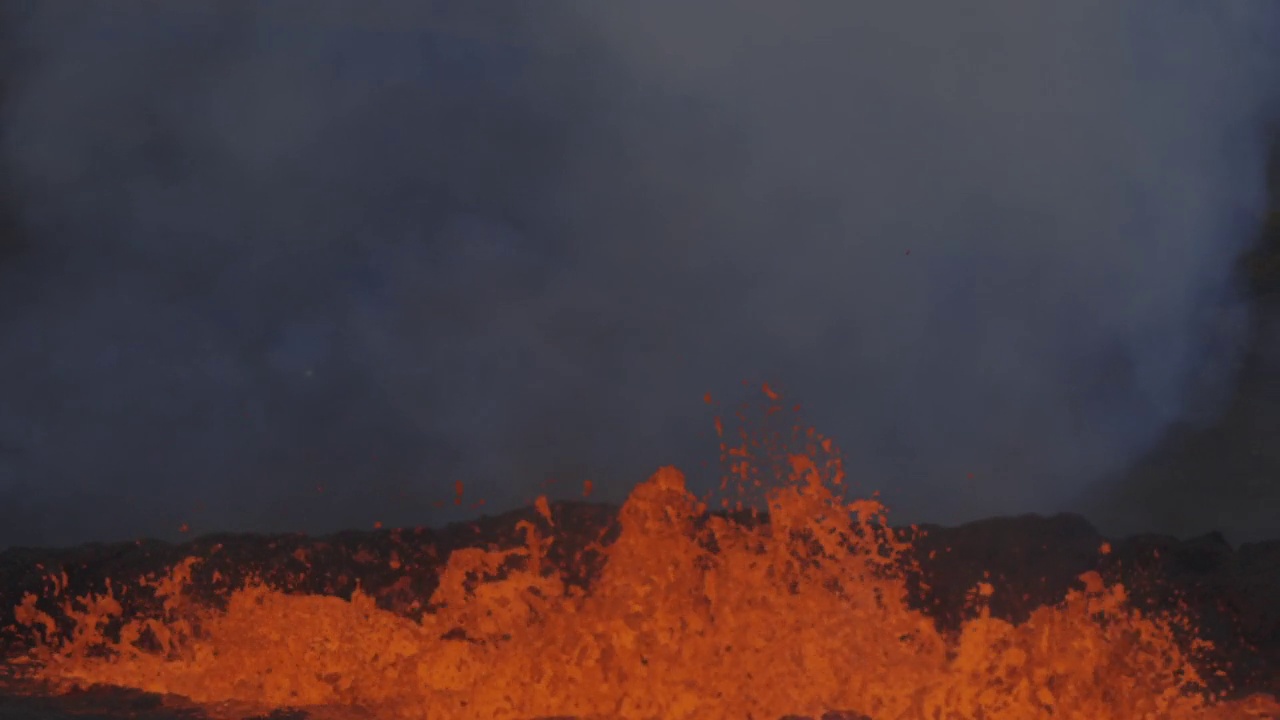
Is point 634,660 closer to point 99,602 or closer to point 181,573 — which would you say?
point 181,573

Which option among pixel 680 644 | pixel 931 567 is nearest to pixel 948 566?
pixel 931 567

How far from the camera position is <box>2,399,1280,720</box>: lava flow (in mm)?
7952

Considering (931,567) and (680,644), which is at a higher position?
(931,567)

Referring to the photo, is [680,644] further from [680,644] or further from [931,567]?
[931,567]

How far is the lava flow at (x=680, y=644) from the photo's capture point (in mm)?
7952

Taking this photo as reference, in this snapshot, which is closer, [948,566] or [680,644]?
[680,644]

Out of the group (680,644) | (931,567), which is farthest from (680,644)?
(931,567)

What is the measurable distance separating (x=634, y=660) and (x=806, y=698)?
1.22 metres

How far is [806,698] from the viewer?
795 centimetres

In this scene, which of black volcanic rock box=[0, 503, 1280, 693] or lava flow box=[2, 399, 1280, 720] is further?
black volcanic rock box=[0, 503, 1280, 693]

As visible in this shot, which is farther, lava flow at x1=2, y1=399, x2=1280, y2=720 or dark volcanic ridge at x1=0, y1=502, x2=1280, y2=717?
dark volcanic ridge at x1=0, y1=502, x2=1280, y2=717

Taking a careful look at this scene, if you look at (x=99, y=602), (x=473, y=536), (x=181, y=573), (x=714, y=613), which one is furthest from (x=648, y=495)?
(x=99, y=602)

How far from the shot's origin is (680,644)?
8586mm

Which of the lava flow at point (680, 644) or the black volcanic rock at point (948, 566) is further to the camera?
the black volcanic rock at point (948, 566)
